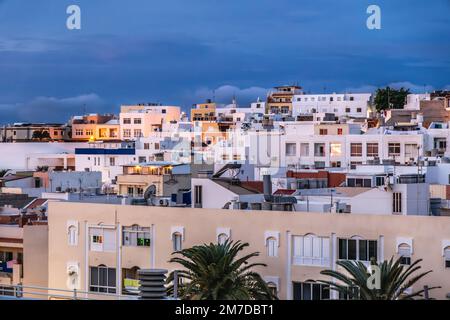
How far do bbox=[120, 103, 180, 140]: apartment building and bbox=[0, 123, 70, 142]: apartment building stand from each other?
2178 mm

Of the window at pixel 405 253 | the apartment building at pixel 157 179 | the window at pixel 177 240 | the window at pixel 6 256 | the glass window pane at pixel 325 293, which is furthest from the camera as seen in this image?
the apartment building at pixel 157 179

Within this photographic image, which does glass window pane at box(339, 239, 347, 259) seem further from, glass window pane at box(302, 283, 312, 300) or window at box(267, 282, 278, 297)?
window at box(267, 282, 278, 297)

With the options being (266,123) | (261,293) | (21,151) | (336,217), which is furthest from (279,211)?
(21,151)

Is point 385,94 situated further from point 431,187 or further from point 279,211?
point 279,211

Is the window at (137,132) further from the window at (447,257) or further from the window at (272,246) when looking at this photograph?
the window at (447,257)

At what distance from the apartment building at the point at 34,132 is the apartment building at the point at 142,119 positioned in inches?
85.7

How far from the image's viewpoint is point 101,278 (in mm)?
8570

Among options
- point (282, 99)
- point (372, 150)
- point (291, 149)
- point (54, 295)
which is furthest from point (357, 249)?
point (282, 99)

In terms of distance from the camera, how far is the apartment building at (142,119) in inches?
1043

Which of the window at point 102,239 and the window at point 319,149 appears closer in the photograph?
the window at point 102,239

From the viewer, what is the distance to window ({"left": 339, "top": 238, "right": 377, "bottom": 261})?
7.20 m

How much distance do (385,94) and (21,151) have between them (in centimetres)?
987

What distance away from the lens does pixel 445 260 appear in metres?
6.88

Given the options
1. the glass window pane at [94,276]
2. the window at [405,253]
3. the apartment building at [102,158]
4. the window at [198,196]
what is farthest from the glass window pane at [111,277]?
the apartment building at [102,158]
